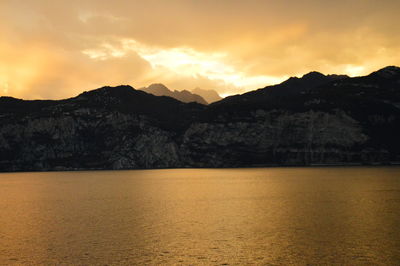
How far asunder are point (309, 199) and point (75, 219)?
59.8 m

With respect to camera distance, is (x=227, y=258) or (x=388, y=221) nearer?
(x=227, y=258)

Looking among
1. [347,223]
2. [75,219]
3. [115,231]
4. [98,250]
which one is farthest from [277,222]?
[75,219]

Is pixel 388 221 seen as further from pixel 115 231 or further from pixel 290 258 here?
pixel 115 231

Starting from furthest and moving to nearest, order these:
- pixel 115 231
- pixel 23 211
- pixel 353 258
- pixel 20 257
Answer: pixel 23 211 → pixel 115 231 → pixel 20 257 → pixel 353 258

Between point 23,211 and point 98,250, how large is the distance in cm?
4955

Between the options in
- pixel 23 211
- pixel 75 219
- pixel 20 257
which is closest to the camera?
pixel 20 257

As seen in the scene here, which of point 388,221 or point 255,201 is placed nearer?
point 388,221

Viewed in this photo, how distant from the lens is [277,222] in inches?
2574

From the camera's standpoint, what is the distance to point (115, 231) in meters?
59.9

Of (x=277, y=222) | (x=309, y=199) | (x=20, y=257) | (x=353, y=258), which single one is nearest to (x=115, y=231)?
(x=20, y=257)

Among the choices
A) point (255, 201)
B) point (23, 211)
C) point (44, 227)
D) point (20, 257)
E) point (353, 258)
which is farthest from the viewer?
point (255, 201)

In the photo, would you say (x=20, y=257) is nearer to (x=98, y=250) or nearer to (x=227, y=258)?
(x=98, y=250)

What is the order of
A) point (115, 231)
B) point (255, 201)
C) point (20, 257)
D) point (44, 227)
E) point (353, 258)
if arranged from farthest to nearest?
point (255, 201) → point (44, 227) → point (115, 231) → point (20, 257) → point (353, 258)

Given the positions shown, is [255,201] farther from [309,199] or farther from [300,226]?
[300,226]
